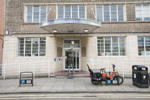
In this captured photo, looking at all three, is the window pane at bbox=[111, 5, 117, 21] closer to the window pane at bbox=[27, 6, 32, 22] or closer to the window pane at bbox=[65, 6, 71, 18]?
the window pane at bbox=[65, 6, 71, 18]

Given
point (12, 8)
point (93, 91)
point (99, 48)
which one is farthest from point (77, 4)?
point (93, 91)

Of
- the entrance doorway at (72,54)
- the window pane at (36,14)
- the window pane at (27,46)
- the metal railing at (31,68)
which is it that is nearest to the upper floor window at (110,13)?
the entrance doorway at (72,54)

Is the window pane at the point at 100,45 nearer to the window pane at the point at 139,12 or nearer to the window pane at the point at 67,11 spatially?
the window pane at the point at 67,11

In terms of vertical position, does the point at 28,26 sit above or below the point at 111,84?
above

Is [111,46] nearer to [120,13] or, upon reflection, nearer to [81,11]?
[120,13]

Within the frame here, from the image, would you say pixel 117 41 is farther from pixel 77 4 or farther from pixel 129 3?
pixel 77 4

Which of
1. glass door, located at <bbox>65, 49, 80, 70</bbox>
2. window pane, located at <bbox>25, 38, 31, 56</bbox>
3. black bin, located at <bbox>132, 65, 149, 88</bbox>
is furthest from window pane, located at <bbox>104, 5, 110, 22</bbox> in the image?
window pane, located at <bbox>25, 38, 31, 56</bbox>

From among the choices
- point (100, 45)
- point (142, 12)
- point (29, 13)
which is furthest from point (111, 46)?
point (29, 13)

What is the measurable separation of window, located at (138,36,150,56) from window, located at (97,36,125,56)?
5.66ft

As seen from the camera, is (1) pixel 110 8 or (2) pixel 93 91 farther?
→ (1) pixel 110 8

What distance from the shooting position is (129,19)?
11.0m

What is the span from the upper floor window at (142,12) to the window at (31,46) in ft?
35.3

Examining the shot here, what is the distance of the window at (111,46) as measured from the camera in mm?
11031

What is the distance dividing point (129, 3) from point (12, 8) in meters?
12.7
